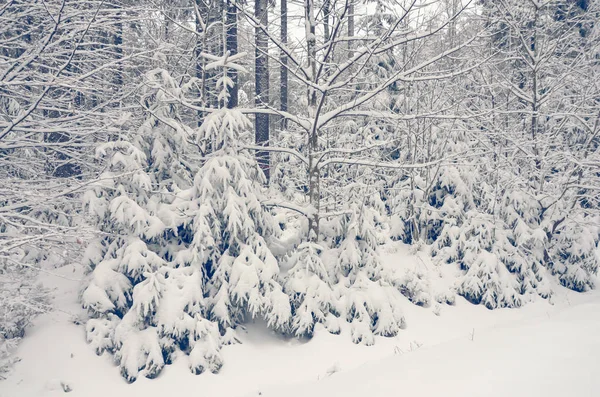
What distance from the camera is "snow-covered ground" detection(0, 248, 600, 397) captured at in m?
3.25

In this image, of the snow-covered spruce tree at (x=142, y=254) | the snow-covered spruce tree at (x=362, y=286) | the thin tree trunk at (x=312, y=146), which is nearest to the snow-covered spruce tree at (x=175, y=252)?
the snow-covered spruce tree at (x=142, y=254)

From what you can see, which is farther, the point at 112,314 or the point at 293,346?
the point at 293,346

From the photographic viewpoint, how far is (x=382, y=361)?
4.57m

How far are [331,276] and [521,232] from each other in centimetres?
635

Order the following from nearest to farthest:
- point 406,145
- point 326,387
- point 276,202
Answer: point 326,387 → point 276,202 → point 406,145

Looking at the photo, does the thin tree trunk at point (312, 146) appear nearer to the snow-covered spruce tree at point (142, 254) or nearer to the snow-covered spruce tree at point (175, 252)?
the snow-covered spruce tree at point (175, 252)

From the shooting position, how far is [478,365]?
355cm

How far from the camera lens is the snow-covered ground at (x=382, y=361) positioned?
10.7ft

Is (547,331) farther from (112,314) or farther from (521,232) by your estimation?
(521,232)

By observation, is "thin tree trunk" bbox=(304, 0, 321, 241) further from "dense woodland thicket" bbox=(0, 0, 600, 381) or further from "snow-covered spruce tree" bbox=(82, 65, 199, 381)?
"snow-covered spruce tree" bbox=(82, 65, 199, 381)

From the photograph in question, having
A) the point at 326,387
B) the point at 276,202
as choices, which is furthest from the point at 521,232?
the point at 326,387

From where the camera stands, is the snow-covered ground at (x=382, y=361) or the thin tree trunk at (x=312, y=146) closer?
the snow-covered ground at (x=382, y=361)

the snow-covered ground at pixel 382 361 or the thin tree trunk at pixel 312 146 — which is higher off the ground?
the thin tree trunk at pixel 312 146

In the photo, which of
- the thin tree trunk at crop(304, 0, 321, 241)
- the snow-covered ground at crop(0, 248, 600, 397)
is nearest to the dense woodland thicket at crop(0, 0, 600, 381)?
the thin tree trunk at crop(304, 0, 321, 241)
